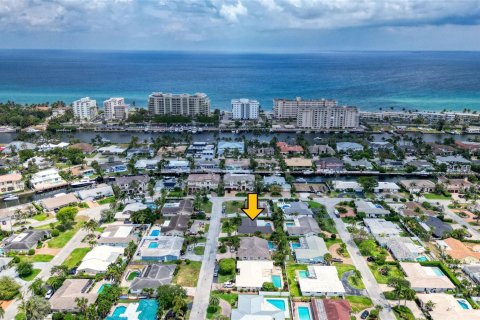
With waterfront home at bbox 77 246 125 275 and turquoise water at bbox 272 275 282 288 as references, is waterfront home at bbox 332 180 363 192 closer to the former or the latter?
turquoise water at bbox 272 275 282 288

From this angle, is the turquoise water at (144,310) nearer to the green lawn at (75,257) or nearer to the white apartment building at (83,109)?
the green lawn at (75,257)

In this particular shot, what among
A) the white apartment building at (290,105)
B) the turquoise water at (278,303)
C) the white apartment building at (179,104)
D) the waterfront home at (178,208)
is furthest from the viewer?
the white apartment building at (179,104)

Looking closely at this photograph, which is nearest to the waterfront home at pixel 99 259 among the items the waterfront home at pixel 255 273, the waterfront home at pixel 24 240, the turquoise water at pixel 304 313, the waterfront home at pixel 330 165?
the waterfront home at pixel 24 240

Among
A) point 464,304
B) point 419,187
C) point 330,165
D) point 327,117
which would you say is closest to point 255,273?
point 464,304

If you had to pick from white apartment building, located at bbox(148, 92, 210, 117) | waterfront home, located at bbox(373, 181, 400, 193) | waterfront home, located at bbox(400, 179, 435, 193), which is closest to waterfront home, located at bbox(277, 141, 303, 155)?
waterfront home, located at bbox(373, 181, 400, 193)

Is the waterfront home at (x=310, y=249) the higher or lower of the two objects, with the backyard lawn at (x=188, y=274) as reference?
higher

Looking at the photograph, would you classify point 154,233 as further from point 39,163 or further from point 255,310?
point 39,163
